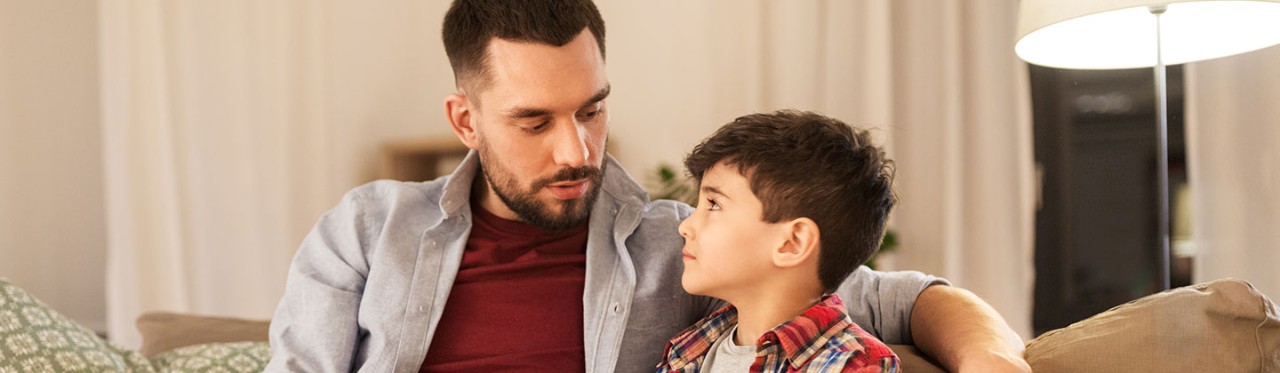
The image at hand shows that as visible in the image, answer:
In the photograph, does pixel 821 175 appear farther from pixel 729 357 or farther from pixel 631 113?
pixel 631 113

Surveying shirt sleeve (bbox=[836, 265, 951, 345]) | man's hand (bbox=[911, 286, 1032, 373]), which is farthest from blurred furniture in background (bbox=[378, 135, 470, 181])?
man's hand (bbox=[911, 286, 1032, 373])

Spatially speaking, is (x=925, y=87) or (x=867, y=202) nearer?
(x=867, y=202)

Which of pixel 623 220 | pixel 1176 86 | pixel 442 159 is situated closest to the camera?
pixel 623 220

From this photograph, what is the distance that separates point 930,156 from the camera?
3.54 meters

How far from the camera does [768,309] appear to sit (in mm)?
1411

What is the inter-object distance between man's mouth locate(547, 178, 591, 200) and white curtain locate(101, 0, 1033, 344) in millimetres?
1960

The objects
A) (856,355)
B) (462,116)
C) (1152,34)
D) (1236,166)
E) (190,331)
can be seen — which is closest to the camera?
(856,355)

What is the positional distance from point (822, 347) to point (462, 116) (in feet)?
2.52

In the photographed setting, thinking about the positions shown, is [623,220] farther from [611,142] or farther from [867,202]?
[611,142]

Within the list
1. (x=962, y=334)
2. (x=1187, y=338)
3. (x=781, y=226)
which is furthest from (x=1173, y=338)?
(x=781, y=226)

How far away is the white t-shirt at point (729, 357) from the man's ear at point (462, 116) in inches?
22.2

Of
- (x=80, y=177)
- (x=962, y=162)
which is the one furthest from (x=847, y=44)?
(x=80, y=177)

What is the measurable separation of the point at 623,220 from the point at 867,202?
445 millimetres

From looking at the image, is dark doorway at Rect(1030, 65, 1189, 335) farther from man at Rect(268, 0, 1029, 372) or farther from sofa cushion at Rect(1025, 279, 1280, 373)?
sofa cushion at Rect(1025, 279, 1280, 373)
